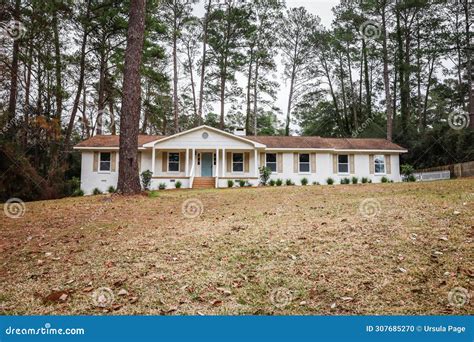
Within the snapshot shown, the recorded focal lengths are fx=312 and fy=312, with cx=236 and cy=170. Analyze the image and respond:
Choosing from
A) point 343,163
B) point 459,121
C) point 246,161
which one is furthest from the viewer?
point 343,163

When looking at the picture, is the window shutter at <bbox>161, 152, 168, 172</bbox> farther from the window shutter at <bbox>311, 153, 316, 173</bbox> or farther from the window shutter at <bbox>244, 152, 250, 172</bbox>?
the window shutter at <bbox>311, 153, 316, 173</bbox>

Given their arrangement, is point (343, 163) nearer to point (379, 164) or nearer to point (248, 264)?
point (379, 164)

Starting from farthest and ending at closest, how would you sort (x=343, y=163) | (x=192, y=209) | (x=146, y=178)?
(x=343, y=163) → (x=146, y=178) → (x=192, y=209)

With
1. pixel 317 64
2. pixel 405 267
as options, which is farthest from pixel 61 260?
pixel 317 64

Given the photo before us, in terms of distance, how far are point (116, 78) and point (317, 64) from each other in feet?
57.7

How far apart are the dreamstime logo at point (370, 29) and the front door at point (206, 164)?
617 inches

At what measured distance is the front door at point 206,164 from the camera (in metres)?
20.3

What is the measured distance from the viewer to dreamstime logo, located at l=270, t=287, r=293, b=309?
10.7 feet

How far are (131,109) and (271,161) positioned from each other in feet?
39.7

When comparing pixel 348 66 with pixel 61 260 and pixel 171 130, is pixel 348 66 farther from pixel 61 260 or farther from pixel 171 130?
pixel 61 260

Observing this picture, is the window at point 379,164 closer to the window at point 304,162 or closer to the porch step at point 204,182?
the window at point 304,162

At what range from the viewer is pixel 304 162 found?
2067 centimetres
